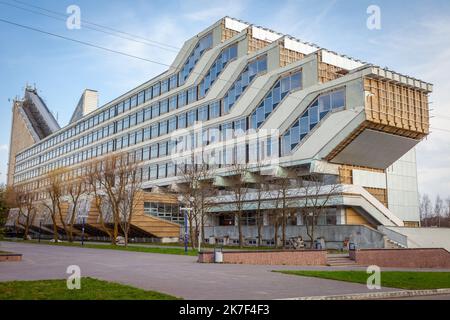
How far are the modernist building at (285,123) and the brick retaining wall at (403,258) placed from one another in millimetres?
8621

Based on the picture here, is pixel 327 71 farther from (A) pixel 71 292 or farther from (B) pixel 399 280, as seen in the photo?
(A) pixel 71 292

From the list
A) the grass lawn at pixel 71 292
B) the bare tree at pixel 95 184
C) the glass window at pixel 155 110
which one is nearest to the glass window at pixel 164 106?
the glass window at pixel 155 110

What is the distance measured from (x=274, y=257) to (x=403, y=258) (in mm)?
10146

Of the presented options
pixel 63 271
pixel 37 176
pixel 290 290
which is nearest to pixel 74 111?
pixel 37 176

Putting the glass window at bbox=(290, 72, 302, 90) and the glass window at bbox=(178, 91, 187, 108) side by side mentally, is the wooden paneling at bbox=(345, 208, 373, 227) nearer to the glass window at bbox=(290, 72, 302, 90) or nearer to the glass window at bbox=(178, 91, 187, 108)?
the glass window at bbox=(290, 72, 302, 90)

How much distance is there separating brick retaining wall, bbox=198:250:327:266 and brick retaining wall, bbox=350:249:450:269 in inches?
109

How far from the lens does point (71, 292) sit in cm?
1263

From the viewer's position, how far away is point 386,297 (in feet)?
47.1

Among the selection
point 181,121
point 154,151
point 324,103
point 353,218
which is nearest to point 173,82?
point 181,121

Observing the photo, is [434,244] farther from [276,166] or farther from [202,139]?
[202,139]

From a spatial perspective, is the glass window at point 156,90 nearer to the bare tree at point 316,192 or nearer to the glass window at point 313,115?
the glass window at point 313,115

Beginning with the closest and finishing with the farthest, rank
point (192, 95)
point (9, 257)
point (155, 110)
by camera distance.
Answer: point (9, 257) < point (192, 95) < point (155, 110)

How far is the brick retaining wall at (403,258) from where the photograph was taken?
29.5m

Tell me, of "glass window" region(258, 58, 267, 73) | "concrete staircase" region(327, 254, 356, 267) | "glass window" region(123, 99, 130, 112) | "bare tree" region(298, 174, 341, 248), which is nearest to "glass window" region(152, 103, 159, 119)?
"glass window" region(123, 99, 130, 112)
